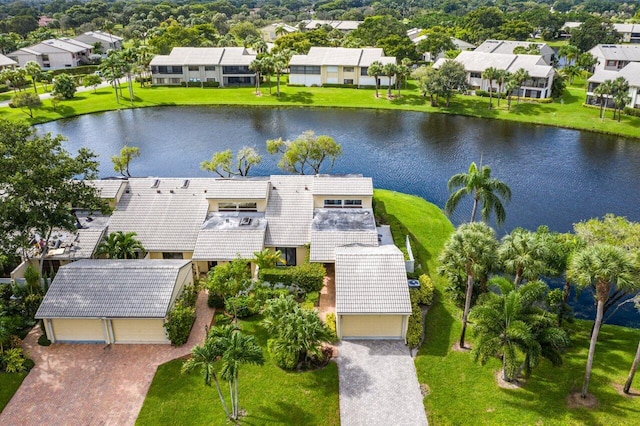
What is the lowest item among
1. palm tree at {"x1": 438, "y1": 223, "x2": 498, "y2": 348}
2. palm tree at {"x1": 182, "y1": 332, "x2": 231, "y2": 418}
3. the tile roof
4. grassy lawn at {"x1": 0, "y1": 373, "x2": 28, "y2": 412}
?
grassy lawn at {"x1": 0, "y1": 373, "x2": 28, "y2": 412}

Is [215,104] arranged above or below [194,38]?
below

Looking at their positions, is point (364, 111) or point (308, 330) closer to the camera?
point (308, 330)

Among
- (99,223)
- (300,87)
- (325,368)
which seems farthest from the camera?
(300,87)

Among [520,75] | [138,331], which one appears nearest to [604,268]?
A: [138,331]

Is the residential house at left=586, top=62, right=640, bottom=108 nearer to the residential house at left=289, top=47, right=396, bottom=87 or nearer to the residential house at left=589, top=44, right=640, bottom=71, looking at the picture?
the residential house at left=589, top=44, right=640, bottom=71

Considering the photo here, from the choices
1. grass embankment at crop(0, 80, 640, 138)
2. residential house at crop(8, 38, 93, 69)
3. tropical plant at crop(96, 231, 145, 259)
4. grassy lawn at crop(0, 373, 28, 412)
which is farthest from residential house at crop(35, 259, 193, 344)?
residential house at crop(8, 38, 93, 69)

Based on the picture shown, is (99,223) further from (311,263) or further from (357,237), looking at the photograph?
(357,237)

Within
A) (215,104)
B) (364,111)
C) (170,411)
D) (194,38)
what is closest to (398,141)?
(364,111)
